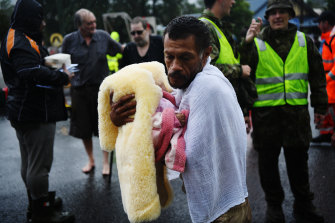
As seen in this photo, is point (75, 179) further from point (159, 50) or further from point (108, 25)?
point (108, 25)

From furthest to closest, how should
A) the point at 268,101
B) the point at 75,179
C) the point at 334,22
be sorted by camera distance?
the point at 334,22 < the point at 75,179 < the point at 268,101

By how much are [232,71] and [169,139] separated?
1.31m

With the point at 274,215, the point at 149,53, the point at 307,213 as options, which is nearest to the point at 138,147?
the point at 274,215

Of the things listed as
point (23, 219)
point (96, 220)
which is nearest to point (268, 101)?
point (96, 220)

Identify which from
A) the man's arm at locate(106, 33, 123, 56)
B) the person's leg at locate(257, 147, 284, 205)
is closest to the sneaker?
the person's leg at locate(257, 147, 284, 205)

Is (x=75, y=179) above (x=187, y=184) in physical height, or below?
below

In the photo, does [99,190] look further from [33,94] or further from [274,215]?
[274,215]

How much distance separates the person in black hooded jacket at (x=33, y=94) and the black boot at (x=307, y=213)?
257 centimetres

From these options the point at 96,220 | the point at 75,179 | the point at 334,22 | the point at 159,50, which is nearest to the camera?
the point at 96,220

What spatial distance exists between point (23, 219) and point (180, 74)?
297 cm

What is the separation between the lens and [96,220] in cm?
345

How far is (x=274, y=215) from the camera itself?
3.17 m

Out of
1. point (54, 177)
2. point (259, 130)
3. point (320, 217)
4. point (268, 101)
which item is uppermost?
point (268, 101)

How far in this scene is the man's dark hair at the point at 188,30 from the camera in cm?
142
